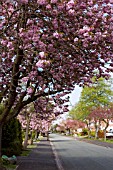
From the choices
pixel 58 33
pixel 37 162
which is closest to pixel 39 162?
pixel 37 162

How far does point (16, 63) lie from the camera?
12406 mm

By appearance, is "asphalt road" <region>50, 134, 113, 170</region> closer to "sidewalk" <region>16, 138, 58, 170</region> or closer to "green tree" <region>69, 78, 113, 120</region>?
"sidewalk" <region>16, 138, 58, 170</region>

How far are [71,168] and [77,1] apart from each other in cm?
1011

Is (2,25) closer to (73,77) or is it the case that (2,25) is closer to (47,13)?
(47,13)

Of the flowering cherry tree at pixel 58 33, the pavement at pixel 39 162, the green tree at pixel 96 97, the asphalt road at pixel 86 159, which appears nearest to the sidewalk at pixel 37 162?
the pavement at pixel 39 162

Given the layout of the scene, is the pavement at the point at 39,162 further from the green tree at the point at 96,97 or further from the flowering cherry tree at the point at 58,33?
the green tree at the point at 96,97

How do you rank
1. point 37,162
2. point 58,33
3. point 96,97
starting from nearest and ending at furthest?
point 58,33
point 37,162
point 96,97

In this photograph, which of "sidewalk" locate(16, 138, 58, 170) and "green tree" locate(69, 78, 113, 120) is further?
"green tree" locate(69, 78, 113, 120)

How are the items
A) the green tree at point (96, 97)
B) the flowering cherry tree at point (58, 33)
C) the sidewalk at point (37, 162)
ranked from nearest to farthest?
the flowering cherry tree at point (58, 33) → the sidewalk at point (37, 162) → the green tree at point (96, 97)

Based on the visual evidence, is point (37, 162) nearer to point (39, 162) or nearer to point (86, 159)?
point (39, 162)

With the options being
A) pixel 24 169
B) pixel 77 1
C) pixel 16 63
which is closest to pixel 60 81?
pixel 16 63

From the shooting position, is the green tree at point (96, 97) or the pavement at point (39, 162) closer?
the pavement at point (39, 162)

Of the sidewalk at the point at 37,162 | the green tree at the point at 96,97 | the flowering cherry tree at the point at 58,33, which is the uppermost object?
the green tree at the point at 96,97

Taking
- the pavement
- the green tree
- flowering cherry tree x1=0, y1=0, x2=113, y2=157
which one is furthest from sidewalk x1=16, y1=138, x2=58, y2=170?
the green tree
